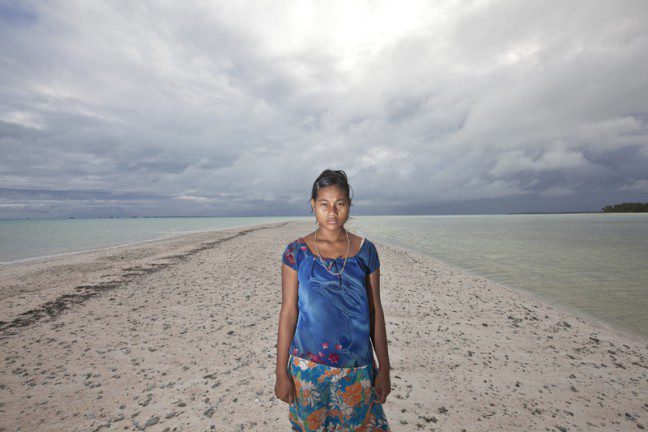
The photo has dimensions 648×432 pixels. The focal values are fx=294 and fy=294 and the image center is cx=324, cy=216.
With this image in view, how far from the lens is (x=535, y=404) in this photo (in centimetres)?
532

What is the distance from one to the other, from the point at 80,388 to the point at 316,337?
253 inches

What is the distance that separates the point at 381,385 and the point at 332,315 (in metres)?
0.87

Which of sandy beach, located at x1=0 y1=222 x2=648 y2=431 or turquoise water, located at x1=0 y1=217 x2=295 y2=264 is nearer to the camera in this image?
sandy beach, located at x1=0 y1=222 x2=648 y2=431

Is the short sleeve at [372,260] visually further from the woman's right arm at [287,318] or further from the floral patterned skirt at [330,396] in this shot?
the floral patterned skirt at [330,396]

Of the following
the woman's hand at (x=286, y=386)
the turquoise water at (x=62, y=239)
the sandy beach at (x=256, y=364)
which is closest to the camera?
the woman's hand at (x=286, y=386)

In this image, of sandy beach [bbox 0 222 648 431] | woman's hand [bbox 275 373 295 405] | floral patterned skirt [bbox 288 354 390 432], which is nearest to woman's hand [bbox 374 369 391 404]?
floral patterned skirt [bbox 288 354 390 432]

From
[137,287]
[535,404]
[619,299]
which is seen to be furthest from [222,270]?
[619,299]

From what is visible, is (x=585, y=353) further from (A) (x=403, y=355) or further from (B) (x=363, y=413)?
(B) (x=363, y=413)

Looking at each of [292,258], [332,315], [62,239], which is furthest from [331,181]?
[62,239]

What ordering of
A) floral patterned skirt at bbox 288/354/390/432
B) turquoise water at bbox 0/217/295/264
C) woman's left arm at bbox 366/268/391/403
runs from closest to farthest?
floral patterned skirt at bbox 288/354/390/432
woman's left arm at bbox 366/268/391/403
turquoise water at bbox 0/217/295/264

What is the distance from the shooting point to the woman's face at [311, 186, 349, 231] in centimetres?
265

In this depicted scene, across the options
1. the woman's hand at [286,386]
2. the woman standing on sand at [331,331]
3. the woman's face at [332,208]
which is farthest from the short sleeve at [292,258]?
the woman's hand at [286,386]

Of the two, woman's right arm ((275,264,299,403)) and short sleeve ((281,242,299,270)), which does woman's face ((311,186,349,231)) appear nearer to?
short sleeve ((281,242,299,270))

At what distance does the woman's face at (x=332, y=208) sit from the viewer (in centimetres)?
265
